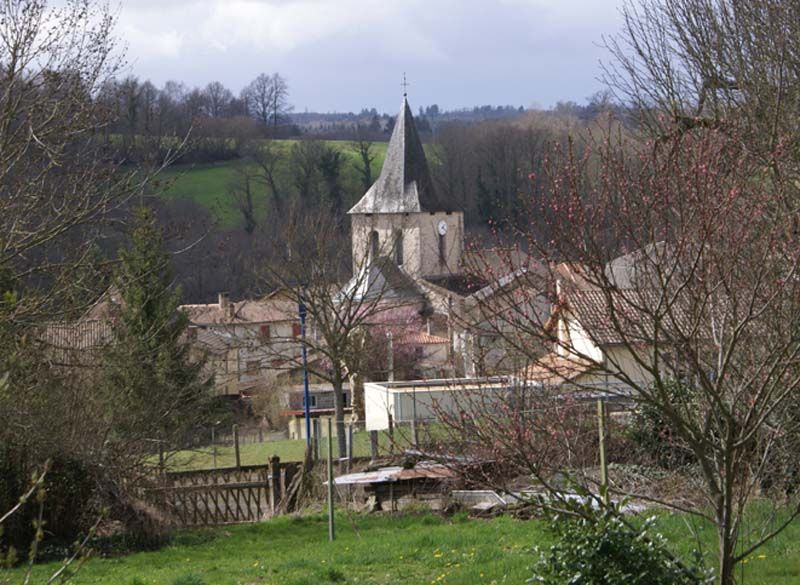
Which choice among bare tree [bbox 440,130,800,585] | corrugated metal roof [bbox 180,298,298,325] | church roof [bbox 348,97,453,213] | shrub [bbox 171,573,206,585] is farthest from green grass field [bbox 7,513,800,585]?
church roof [bbox 348,97,453,213]

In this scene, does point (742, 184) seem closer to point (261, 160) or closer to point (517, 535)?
point (517, 535)

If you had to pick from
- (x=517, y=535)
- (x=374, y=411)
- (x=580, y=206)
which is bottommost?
(x=374, y=411)

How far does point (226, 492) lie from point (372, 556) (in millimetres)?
8214

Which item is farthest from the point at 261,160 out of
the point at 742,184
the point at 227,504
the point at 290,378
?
the point at 742,184

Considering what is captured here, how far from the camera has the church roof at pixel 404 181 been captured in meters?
68.1

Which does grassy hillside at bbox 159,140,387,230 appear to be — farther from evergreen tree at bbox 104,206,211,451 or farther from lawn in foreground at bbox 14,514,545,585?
lawn in foreground at bbox 14,514,545,585

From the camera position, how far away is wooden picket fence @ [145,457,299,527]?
18.3 metres

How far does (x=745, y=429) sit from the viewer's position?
5.65 metres

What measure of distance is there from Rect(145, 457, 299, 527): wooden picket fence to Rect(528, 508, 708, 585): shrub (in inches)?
473

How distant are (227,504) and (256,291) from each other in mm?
19512

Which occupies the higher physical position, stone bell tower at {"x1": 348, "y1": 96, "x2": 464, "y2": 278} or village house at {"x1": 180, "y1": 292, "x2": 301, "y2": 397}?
stone bell tower at {"x1": 348, "y1": 96, "x2": 464, "y2": 278}

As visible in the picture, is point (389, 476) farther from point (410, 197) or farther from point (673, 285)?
point (410, 197)

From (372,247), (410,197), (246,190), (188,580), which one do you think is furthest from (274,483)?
(246,190)

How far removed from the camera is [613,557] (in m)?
6.32
